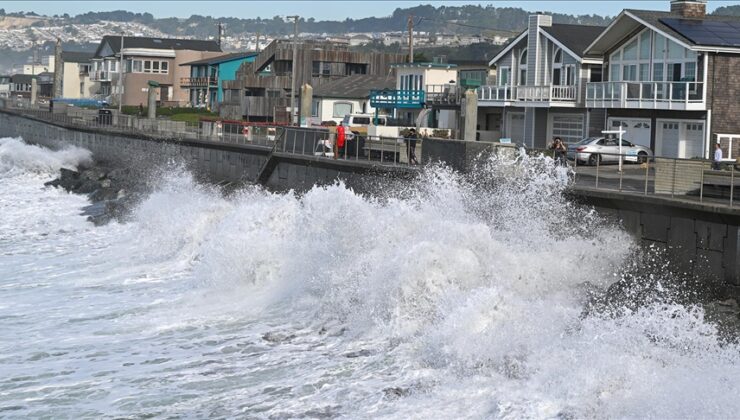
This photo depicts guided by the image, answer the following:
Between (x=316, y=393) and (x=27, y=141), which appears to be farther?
(x=27, y=141)

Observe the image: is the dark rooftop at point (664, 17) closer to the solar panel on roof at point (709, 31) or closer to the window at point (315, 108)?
the solar panel on roof at point (709, 31)

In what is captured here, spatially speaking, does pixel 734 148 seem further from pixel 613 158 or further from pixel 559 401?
pixel 559 401

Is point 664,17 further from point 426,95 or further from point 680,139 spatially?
point 426,95

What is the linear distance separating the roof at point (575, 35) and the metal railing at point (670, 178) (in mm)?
20651

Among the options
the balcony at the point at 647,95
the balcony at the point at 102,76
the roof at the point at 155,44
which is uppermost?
the roof at the point at 155,44

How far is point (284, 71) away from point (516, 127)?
32.1 m

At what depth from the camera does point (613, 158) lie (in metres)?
22.5

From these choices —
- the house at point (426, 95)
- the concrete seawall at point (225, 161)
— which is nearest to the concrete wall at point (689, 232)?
the concrete seawall at point (225, 161)

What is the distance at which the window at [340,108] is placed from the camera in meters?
62.2

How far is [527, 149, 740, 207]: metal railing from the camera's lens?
16766 mm

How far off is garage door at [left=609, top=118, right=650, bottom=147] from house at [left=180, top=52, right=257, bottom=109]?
172 ft

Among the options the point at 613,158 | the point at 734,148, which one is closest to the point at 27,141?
the point at 734,148

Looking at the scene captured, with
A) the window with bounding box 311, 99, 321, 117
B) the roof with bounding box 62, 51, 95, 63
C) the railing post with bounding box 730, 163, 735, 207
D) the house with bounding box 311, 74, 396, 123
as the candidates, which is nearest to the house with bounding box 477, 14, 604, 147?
the house with bounding box 311, 74, 396, 123

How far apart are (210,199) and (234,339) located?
15666 mm
